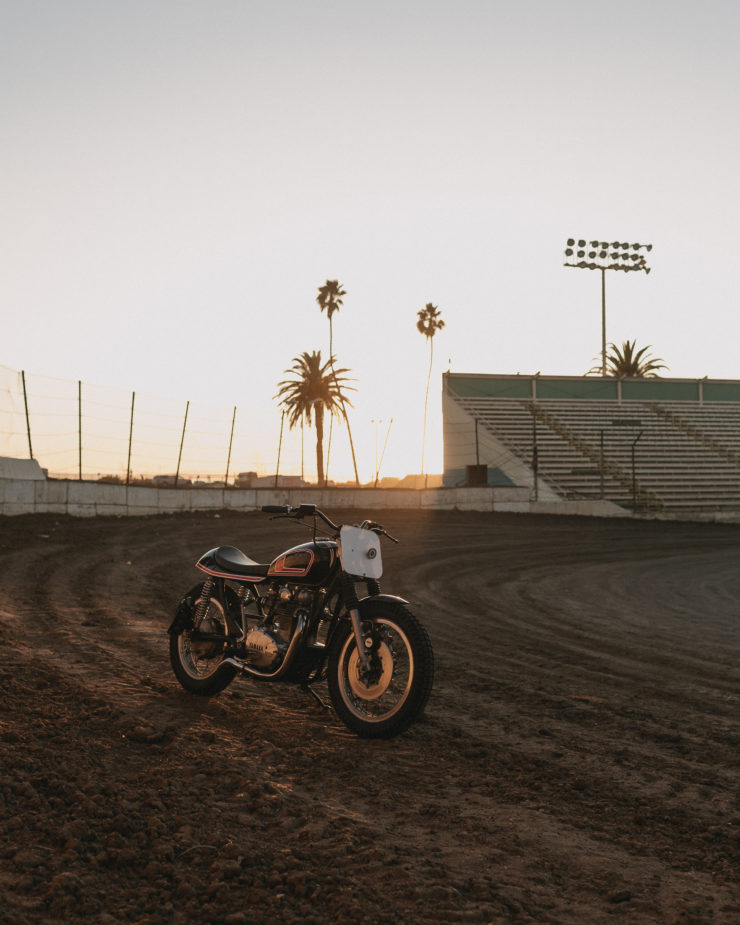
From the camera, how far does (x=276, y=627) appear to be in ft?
18.1

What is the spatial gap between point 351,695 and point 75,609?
17.5ft

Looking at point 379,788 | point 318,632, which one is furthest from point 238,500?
point 379,788

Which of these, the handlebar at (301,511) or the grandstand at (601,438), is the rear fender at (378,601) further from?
the grandstand at (601,438)

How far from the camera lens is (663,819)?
12.3ft

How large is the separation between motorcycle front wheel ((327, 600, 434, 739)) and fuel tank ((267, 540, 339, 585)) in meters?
0.36

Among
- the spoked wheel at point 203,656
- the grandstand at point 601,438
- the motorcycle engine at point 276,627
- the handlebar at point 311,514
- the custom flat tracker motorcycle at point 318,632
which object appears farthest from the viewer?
the grandstand at point 601,438

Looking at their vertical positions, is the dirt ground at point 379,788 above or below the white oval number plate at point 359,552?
below

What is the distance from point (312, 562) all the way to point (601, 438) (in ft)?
105

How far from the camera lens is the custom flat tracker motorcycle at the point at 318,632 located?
4.84m

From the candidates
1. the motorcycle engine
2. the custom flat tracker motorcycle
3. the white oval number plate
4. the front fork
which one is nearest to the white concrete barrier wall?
the custom flat tracker motorcycle

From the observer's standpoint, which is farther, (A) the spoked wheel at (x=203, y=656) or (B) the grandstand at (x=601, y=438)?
(B) the grandstand at (x=601, y=438)

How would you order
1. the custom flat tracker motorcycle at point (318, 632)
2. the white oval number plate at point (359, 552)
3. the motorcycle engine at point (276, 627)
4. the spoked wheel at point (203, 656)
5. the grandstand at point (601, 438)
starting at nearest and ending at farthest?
the custom flat tracker motorcycle at point (318, 632) < the white oval number plate at point (359, 552) < the motorcycle engine at point (276, 627) < the spoked wheel at point (203, 656) < the grandstand at point (601, 438)

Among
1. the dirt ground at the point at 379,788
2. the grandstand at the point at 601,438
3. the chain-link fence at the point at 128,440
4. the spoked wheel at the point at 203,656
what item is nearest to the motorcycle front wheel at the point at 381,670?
the dirt ground at the point at 379,788

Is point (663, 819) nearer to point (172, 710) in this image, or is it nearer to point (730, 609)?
point (172, 710)
